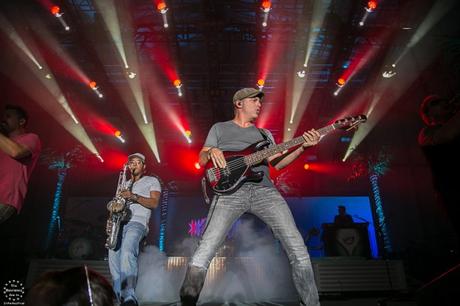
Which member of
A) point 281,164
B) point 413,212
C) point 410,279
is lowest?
point 410,279

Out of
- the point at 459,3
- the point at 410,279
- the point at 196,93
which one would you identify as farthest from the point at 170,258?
the point at 459,3

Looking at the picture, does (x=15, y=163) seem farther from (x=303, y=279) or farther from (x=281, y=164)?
(x=303, y=279)

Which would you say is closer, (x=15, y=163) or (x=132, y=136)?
(x=15, y=163)

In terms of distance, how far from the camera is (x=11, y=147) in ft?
10.1

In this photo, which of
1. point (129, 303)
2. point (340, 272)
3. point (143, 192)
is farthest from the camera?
point (340, 272)

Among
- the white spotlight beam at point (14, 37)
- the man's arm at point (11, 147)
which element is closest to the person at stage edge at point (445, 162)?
the man's arm at point (11, 147)

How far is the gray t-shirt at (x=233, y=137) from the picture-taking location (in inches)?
135

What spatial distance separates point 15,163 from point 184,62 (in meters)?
10.7

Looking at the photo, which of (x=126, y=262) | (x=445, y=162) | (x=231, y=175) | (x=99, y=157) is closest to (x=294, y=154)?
(x=231, y=175)

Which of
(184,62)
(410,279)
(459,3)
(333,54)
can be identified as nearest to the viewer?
(410,279)

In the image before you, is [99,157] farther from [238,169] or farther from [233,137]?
[238,169]

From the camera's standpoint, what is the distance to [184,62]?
13312 mm

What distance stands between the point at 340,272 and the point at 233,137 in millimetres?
5260

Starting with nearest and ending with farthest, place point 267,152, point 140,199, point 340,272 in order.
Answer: point 267,152 < point 140,199 < point 340,272
